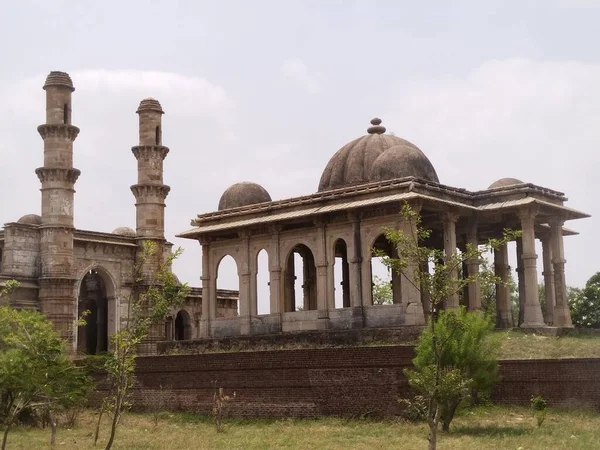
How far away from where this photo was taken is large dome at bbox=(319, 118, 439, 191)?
85.6ft

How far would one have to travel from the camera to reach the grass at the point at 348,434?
1623cm

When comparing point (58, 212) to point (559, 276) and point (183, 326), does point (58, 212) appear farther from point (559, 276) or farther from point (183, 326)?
point (559, 276)

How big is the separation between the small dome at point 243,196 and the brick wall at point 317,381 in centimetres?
694

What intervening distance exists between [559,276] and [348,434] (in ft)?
34.4

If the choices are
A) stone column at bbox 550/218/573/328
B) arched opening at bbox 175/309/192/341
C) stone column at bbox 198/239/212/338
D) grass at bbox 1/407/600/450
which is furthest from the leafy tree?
arched opening at bbox 175/309/192/341

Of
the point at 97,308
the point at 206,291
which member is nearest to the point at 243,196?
the point at 206,291

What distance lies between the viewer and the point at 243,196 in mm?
30203

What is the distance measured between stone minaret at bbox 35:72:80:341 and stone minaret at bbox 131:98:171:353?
3259 mm

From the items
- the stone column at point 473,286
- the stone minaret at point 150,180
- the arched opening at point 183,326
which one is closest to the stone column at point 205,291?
the stone minaret at point 150,180

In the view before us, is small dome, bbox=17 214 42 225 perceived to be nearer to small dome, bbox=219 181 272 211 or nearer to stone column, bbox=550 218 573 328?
small dome, bbox=219 181 272 211

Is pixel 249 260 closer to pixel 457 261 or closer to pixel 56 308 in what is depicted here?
pixel 56 308

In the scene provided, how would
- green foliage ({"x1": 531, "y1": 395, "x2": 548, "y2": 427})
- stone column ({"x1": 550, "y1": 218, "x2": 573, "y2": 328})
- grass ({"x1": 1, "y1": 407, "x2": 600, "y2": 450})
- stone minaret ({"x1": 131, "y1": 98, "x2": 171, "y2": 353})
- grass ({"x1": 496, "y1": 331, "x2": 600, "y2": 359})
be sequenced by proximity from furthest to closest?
1. stone minaret ({"x1": 131, "y1": 98, "x2": 171, "y2": 353})
2. stone column ({"x1": 550, "y1": 218, "x2": 573, "y2": 328})
3. grass ({"x1": 496, "y1": 331, "x2": 600, "y2": 359})
4. green foliage ({"x1": 531, "y1": 395, "x2": 548, "y2": 427})
5. grass ({"x1": 1, "y1": 407, "x2": 600, "y2": 450})

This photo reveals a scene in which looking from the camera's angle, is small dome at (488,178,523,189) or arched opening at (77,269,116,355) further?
arched opening at (77,269,116,355)

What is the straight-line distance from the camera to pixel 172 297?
18.5m
